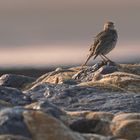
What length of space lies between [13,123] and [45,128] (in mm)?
837

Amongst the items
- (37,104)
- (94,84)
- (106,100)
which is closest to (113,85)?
(94,84)

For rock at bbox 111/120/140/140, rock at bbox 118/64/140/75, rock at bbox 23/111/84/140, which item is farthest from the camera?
rock at bbox 118/64/140/75

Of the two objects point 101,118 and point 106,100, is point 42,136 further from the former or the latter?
point 106,100

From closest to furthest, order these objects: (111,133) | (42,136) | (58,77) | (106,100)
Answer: (42,136) < (111,133) < (106,100) < (58,77)

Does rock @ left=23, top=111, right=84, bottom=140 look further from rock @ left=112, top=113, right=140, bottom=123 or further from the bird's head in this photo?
the bird's head

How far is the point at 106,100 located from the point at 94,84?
2.57m

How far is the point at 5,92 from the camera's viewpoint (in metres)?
→ 21.8

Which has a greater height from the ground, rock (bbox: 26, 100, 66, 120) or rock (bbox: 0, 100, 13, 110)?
rock (bbox: 0, 100, 13, 110)

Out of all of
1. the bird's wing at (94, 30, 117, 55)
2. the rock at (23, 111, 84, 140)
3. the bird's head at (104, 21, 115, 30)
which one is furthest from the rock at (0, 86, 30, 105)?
the bird's head at (104, 21, 115, 30)

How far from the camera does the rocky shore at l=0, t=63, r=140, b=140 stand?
1747cm

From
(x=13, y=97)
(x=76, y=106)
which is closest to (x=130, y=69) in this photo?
(x=76, y=106)

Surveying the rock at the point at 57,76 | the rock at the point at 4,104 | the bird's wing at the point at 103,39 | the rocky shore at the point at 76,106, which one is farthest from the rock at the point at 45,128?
the bird's wing at the point at 103,39

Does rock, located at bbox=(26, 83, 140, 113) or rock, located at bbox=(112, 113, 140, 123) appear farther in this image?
rock, located at bbox=(26, 83, 140, 113)

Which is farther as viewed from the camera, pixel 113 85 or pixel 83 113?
pixel 113 85
